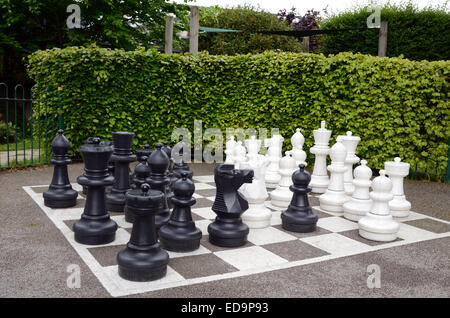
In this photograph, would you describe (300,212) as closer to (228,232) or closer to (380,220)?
(380,220)

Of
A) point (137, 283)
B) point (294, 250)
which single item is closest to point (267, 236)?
point (294, 250)

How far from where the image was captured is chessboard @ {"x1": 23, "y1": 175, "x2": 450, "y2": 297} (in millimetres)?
2455

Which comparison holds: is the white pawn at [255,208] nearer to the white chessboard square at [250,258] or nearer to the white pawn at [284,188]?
Answer: the white chessboard square at [250,258]

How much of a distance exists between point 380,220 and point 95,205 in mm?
2111

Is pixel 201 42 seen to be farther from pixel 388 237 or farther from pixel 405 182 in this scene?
pixel 388 237

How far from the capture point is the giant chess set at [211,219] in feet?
8.09

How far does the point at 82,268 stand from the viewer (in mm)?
2543

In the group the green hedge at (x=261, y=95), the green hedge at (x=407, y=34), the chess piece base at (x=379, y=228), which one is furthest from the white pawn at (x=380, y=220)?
the green hedge at (x=407, y=34)

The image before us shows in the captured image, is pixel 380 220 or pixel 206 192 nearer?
pixel 380 220

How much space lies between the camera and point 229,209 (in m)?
2.95

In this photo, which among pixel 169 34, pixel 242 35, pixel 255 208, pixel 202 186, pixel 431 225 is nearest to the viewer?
pixel 255 208

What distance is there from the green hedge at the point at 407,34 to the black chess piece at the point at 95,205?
855 centimetres

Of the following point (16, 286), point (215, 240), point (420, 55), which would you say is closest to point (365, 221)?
point (215, 240)

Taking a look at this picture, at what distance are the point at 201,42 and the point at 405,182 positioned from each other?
944cm
